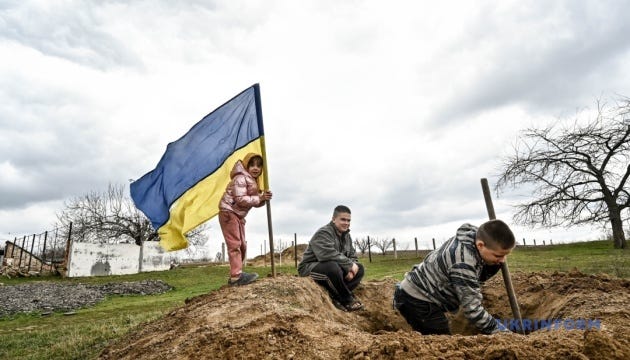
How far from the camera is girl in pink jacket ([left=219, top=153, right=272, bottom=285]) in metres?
5.75

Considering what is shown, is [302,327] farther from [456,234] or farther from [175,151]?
[175,151]

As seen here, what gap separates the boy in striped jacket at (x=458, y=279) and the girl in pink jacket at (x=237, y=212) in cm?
245

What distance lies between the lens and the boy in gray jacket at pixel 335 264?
18.2 ft

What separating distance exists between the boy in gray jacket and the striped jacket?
1.30 m

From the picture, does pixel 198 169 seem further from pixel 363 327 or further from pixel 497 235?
pixel 497 235

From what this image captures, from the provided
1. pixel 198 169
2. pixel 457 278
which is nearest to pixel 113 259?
pixel 198 169

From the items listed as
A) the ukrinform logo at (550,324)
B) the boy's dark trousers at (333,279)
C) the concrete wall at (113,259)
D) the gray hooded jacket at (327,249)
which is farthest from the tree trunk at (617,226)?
the concrete wall at (113,259)

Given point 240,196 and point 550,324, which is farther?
point 240,196

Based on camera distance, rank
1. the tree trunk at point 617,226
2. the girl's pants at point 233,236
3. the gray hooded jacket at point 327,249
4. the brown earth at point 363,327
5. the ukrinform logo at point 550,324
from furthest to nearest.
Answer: the tree trunk at point 617,226
the girl's pants at point 233,236
the gray hooded jacket at point 327,249
the ukrinform logo at point 550,324
the brown earth at point 363,327

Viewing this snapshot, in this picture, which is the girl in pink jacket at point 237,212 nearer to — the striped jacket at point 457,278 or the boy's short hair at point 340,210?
the boy's short hair at point 340,210

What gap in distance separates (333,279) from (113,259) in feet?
86.1

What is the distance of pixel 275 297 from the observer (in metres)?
4.39

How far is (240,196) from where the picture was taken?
18.8 feet

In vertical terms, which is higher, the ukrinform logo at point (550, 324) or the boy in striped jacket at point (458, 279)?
the boy in striped jacket at point (458, 279)
